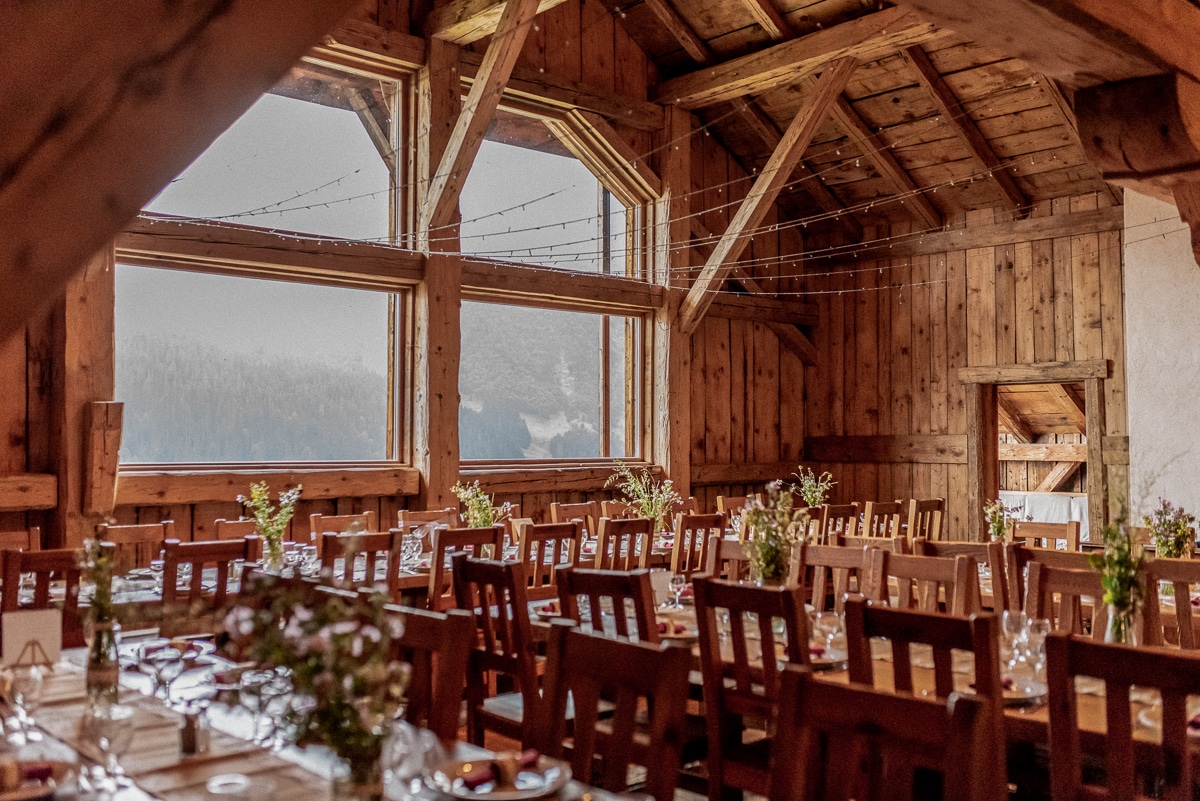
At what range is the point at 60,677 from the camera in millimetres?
2910

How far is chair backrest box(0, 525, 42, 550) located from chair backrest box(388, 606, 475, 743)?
2.88m

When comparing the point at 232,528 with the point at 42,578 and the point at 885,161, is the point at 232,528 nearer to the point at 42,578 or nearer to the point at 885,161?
the point at 42,578

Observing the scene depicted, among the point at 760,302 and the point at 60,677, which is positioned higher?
the point at 760,302

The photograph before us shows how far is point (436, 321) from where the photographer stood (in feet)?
25.8

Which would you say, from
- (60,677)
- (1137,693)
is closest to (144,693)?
(60,677)

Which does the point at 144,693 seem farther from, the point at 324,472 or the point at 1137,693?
the point at 324,472

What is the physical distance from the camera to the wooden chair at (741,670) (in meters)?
2.69

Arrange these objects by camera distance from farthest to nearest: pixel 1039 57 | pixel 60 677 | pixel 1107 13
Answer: pixel 1039 57, pixel 1107 13, pixel 60 677

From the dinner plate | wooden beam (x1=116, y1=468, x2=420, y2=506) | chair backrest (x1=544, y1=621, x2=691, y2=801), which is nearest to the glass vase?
the dinner plate

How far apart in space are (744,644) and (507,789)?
1.22 meters

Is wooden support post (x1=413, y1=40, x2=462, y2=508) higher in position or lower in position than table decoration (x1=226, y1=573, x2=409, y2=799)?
higher

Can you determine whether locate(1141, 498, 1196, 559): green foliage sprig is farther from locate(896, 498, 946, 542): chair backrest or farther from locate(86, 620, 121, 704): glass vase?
locate(86, 620, 121, 704): glass vase

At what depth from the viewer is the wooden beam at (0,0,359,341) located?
4.35ft

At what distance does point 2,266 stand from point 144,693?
5.17ft
